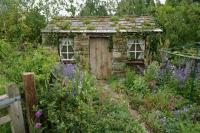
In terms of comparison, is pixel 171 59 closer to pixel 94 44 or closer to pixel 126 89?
pixel 126 89

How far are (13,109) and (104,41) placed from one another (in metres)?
8.62

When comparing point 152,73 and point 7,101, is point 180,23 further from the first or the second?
point 7,101

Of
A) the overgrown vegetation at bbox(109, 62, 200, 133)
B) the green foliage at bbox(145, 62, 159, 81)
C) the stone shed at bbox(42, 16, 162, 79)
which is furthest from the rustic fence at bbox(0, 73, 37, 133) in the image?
the stone shed at bbox(42, 16, 162, 79)

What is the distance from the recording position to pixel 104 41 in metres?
12.1

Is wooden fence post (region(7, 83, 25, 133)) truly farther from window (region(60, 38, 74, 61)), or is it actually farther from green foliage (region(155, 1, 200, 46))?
green foliage (region(155, 1, 200, 46))

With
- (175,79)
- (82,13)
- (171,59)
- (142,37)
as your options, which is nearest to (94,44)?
(142,37)

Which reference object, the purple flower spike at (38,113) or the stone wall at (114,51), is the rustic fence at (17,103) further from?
the stone wall at (114,51)

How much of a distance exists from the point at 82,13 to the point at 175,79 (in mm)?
12751

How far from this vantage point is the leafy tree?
62.7 feet

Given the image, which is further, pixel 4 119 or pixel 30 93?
pixel 30 93

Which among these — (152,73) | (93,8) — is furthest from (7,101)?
(93,8)

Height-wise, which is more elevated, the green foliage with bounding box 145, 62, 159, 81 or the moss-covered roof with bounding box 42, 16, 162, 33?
the moss-covered roof with bounding box 42, 16, 162, 33

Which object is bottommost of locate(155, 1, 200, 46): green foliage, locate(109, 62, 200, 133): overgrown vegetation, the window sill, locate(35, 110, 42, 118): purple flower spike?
locate(109, 62, 200, 133): overgrown vegetation

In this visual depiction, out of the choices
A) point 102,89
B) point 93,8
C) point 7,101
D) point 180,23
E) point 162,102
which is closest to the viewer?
point 7,101
